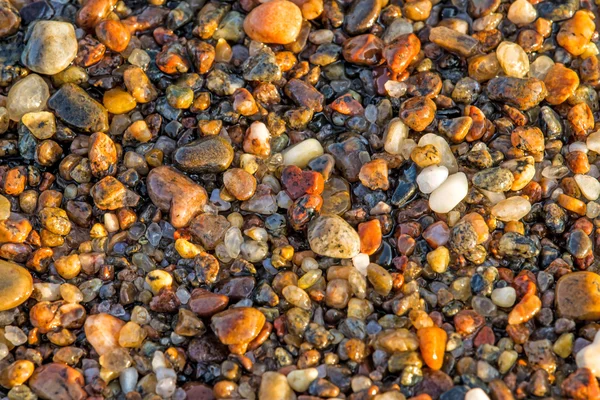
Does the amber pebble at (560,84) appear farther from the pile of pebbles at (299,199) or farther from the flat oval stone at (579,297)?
the flat oval stone at (579,297)

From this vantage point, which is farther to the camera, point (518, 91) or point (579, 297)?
point (518, 91)

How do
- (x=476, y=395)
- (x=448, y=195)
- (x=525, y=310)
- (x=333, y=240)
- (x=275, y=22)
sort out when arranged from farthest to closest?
(x=275, y=22) < (x=448, y=195) < (x=333, y=240) < (x=525, y=310) < (x=476, y=395)

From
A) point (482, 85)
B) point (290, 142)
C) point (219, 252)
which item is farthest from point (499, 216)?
point (219, 252)

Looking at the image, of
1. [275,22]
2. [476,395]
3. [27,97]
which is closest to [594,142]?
[476,395]

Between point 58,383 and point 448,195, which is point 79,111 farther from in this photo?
point 448,195

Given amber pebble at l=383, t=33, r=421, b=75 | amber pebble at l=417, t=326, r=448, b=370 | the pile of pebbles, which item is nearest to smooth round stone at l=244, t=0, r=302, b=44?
the pile of pebbles

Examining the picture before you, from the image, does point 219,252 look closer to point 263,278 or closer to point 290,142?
point 263,278

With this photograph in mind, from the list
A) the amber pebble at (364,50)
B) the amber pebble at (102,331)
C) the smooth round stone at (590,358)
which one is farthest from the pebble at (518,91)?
the amber pebble at (102,331)
